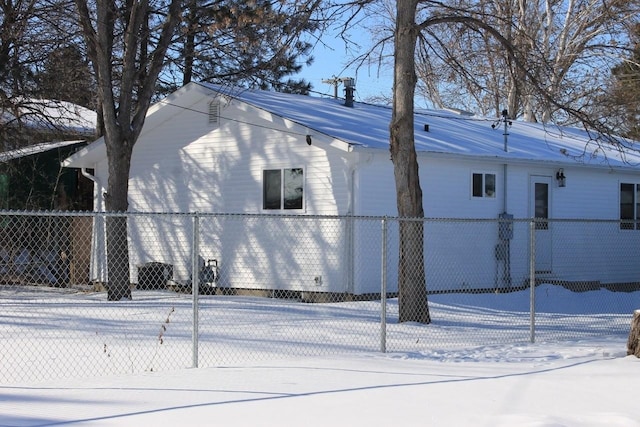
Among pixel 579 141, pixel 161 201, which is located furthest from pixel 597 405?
pixel 579 141

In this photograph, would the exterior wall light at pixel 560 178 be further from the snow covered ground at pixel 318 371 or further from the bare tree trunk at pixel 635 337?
the bare tree trunk at pixel 635 337

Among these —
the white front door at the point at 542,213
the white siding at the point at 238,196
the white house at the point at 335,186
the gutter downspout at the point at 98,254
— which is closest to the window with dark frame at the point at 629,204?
the white house at the point at 335,186

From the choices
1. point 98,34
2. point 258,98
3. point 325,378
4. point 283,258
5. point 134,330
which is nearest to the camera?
point 325,378

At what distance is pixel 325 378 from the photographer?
951 centimetres

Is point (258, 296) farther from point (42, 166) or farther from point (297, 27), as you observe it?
point (42, 166)

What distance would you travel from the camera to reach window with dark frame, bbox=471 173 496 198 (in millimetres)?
19719

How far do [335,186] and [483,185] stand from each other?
12.5 feet

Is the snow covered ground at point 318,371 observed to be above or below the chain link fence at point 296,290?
below

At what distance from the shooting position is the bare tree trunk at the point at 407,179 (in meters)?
13.8

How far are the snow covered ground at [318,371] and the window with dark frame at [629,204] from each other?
285 inches

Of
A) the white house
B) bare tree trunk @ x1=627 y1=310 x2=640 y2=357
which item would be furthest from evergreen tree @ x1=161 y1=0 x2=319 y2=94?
bare tree trunk @ x1=627 y1=310 x2=640 y2=357

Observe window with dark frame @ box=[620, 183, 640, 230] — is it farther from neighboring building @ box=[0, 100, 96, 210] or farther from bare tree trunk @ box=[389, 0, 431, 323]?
neighboring building @ box=[0, 100, 96, 210]

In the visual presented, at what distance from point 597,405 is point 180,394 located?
3.83 metres

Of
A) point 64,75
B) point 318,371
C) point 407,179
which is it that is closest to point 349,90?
point 64,75
